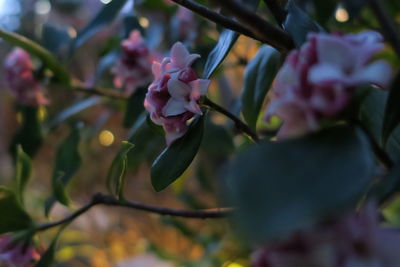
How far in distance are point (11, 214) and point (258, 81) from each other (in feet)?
1.11

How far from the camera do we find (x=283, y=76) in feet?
1.09

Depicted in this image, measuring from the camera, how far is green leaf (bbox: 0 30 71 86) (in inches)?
28.5

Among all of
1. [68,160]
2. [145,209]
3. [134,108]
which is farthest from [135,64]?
[145,209]

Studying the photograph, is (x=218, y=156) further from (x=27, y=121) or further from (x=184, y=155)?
(x=184, y=155)

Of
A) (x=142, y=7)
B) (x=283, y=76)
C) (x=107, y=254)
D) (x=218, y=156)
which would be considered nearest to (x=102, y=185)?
(x=107, y=254)

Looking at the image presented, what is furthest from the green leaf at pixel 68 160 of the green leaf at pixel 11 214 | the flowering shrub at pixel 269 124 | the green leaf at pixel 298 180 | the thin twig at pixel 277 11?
the green leaf at pixel 298 180

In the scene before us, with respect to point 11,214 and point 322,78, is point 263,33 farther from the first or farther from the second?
point 11,214

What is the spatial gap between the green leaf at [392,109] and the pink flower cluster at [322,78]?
6 centimetres

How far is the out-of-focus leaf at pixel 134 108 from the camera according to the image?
2.88ft

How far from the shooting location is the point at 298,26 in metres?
0.44

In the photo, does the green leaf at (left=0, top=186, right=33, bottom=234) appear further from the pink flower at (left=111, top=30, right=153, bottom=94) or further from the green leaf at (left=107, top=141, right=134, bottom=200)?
the pink flower at (left=111, top=30, right=153, bottom=94)

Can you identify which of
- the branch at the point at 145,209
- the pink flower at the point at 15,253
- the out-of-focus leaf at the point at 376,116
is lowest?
the pink flower at the point at 15,253

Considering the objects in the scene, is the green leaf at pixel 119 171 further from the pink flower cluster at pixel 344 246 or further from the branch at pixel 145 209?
the pink flower cluster at pixel 344 246

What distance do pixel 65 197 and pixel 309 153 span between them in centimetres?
46
